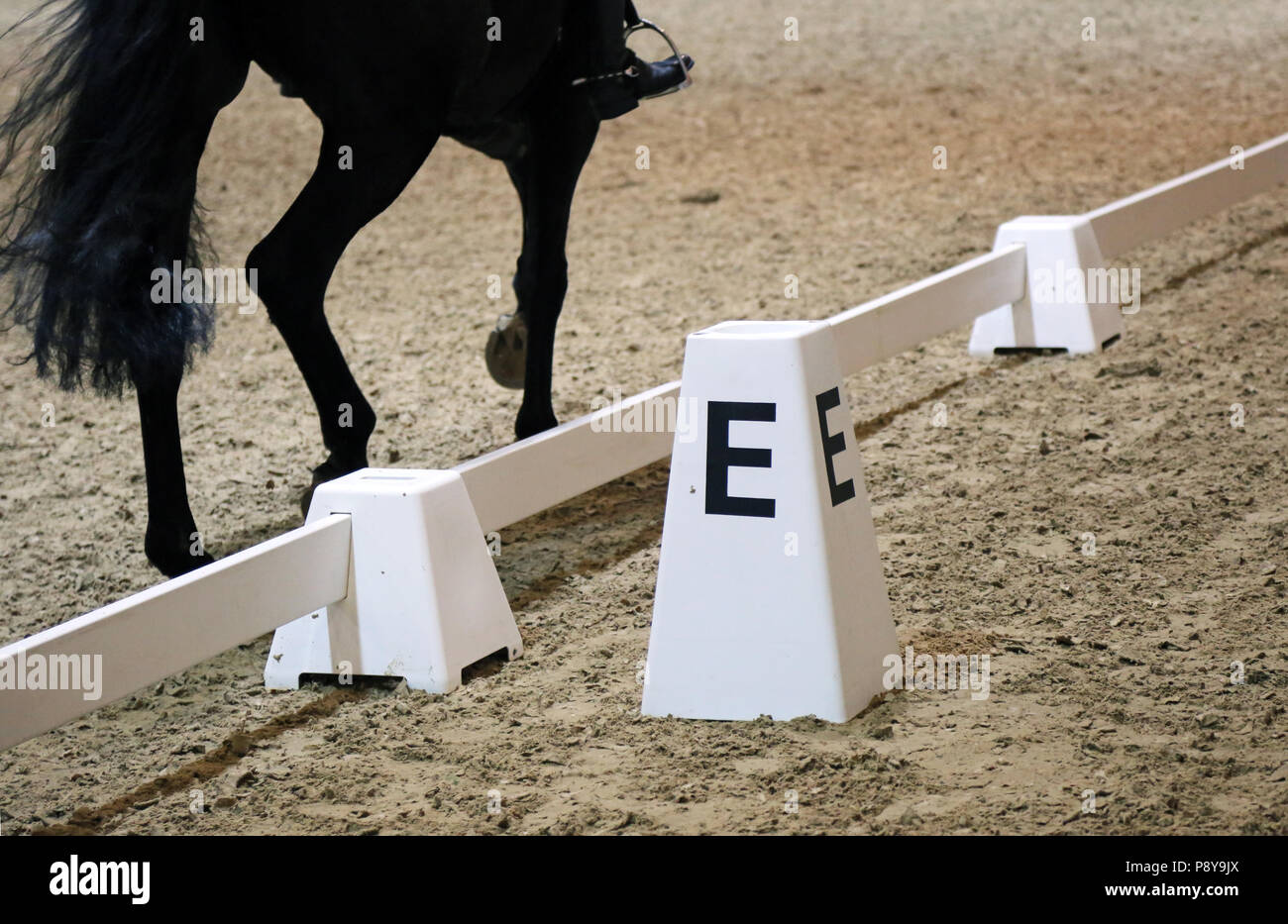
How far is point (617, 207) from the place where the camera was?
8016mm

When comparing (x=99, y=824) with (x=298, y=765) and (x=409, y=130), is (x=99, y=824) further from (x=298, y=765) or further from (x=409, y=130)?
(x=409, y=130)

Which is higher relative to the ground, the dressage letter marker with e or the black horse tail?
the black horse tail

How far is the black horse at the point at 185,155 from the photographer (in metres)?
2.95

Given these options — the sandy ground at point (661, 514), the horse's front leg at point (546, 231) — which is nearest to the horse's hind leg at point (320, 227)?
the sandy ground at point (661, 514)

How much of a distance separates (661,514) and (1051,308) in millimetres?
2031

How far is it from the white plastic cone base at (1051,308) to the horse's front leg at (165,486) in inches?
118

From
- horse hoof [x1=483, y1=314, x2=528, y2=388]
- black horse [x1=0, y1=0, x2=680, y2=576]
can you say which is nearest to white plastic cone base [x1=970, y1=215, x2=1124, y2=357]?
horse hoof [x1=483, y1=314, x2=528, y2=388]

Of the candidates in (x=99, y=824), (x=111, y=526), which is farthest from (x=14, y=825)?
(x=111, y=526)

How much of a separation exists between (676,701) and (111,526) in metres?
1.87

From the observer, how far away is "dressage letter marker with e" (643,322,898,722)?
2.67 meters

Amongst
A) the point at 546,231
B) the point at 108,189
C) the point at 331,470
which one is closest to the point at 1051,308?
the point at 546,231

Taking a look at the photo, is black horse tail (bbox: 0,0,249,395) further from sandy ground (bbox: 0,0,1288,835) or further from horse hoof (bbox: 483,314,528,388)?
horse hoof (bbox: 483,314,528,388)

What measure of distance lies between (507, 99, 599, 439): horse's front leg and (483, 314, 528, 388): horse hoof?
15.9 inches

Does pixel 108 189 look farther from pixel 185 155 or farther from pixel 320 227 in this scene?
pixel 320 227
